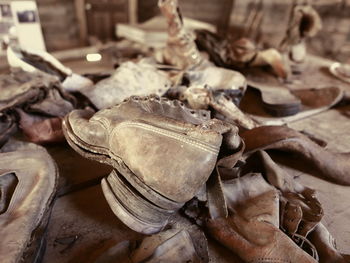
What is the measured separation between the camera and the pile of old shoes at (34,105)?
151 cm

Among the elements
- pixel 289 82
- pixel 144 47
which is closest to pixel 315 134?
pixel 289 82

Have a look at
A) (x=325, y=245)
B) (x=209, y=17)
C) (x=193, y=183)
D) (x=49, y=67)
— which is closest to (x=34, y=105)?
(x=49, y=67)

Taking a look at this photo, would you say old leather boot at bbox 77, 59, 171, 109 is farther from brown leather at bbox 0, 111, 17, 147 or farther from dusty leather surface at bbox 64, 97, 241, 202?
dusty leather surface at bbox 64, 97, 241, 202

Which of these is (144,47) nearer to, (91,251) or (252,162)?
(252,162)

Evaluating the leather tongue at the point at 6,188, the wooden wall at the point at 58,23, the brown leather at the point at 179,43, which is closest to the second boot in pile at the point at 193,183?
the leather tongue at the point at 6,188

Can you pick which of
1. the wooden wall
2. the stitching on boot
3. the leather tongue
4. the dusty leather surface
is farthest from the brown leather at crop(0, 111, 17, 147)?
the wooden wall

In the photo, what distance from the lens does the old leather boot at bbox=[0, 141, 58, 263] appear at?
0.87 meters

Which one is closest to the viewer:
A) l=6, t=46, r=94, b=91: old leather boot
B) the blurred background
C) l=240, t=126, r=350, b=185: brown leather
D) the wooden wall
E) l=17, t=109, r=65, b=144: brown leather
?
l=240, t=126, r=350, b=185: brown leather

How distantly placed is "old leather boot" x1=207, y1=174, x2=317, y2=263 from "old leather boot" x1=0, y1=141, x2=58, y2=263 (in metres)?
0.63

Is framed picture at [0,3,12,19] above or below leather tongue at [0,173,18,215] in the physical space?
above

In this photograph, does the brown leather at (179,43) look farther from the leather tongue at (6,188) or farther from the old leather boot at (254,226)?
the leather tongue at (6,188)

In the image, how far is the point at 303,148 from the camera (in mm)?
1379

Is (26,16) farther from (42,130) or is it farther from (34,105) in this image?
(42,130)

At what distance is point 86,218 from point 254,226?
67 centimetres
